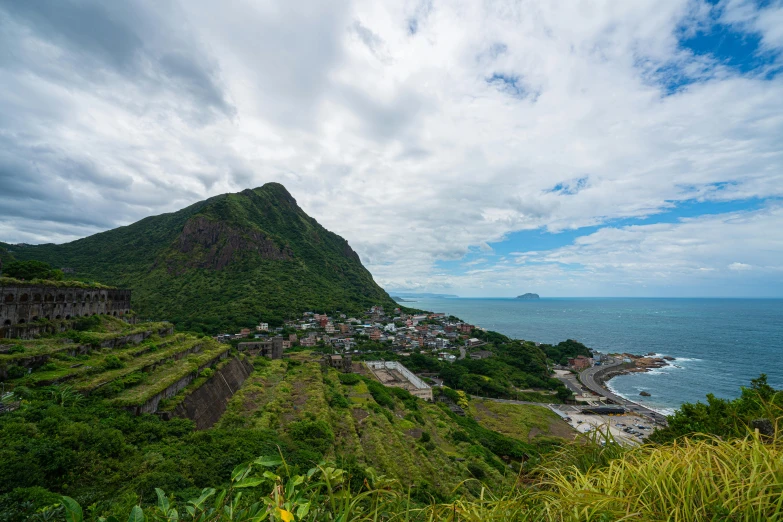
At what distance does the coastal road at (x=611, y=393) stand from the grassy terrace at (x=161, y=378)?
41840mm

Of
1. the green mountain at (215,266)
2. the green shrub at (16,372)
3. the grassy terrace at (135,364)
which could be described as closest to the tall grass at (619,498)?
the grassy terrace at (135,364)

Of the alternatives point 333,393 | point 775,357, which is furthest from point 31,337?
point 775,357

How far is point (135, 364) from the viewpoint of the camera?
14.6 metres

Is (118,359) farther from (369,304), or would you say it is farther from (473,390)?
(369,304)

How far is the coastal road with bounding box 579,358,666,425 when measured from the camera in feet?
114

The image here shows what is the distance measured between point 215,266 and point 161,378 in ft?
251

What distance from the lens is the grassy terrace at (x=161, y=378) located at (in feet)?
36.9

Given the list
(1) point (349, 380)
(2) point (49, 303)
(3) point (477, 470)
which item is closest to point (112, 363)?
(2) point (49, 303)

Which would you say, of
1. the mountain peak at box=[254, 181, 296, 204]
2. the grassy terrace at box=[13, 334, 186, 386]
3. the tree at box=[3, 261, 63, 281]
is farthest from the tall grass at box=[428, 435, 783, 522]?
the mountain peak at box=[254, 181, 296, 204]

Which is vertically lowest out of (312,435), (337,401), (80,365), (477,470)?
(477,470)

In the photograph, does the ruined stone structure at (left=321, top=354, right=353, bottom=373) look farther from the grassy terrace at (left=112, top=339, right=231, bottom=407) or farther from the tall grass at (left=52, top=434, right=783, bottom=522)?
the tall grass at (left=52, top=434, right=783, bottom=522)

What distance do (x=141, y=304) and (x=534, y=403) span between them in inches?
2890

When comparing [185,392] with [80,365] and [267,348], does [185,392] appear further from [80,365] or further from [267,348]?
[267,348]

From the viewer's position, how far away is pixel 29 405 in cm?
900
